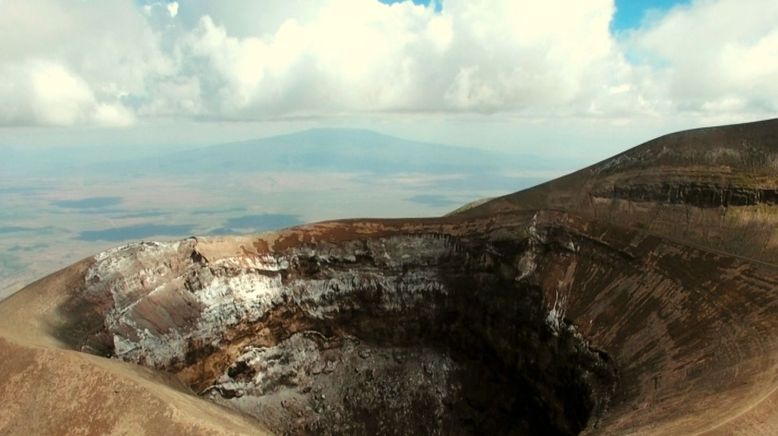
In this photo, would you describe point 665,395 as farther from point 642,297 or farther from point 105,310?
point 105,310

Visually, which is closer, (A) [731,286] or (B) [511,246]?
(A) [731,286]

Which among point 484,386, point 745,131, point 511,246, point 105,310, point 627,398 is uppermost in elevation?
point 745,131

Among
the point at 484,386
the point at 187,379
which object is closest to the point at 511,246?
the point at 484,386

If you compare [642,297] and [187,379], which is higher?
[642,297]

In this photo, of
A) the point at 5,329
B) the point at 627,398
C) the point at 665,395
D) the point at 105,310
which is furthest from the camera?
the point at 105,310

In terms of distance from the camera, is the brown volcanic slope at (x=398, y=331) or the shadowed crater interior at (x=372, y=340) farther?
the shadowed crater interior at (x=372, y=340)

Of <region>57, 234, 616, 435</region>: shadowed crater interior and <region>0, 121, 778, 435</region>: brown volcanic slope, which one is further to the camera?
<region>57, 234, 616, 435</region>: shadowed crater interior

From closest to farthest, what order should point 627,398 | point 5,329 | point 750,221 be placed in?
point 627,398, point 5,329, point 750,221

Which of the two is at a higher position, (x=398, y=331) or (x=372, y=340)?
(x=398, y=331)
